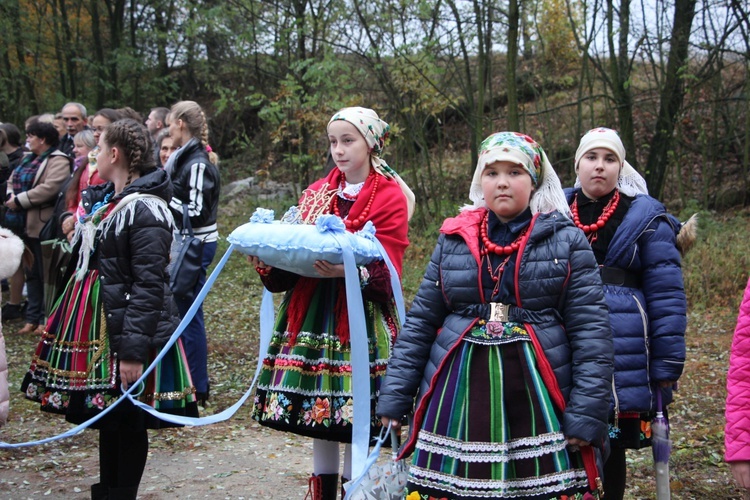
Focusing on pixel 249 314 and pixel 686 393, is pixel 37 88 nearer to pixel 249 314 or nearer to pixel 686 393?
pixel 249 314

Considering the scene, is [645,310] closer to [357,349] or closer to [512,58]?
→ [357,349]

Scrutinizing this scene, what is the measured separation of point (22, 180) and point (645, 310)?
6.91 m

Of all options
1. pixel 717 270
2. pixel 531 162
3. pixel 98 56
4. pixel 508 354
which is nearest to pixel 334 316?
pixel 508 354

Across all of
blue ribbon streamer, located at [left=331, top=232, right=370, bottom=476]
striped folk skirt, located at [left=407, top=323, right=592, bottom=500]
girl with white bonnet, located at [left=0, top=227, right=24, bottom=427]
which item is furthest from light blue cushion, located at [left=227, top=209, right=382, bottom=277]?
girl with white bonnet, located at [left=0, top=227, right=24, bottom=427]

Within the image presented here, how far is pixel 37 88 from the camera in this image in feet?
62.5

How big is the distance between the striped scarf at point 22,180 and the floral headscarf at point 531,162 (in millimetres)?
6590

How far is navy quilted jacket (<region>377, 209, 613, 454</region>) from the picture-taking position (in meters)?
2.64

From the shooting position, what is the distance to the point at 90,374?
3.78 metres

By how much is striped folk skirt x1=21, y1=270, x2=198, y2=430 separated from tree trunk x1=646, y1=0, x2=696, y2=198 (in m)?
9.53

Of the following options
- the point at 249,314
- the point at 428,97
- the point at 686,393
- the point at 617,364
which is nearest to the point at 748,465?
the point at 617,364

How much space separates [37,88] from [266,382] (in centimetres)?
1769

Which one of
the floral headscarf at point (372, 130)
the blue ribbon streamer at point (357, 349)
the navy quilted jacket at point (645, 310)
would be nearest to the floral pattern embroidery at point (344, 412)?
the blue ribbon streamer at point (357, 349)

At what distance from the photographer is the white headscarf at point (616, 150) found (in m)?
3.75

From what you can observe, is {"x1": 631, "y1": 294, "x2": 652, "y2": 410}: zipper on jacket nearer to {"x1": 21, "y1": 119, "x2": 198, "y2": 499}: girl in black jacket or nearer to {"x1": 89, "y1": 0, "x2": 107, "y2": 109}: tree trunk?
{"x1": 21, "y1": 119, "x2": 198, "y2": 499}: girl in black jacket
